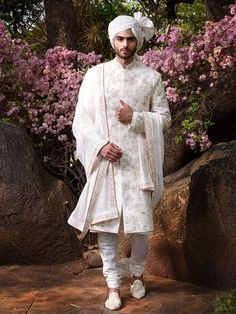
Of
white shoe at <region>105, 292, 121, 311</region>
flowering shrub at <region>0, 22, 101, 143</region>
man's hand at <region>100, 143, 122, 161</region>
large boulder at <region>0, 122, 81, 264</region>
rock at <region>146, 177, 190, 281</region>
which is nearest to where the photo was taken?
man's hand at <region>100, 143, 122, 161</region>

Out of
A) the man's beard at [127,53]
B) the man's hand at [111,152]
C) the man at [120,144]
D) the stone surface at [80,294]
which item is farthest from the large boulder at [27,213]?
the man's beard at [127,53]

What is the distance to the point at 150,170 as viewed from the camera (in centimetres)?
363

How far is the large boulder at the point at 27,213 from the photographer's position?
15.3 feet

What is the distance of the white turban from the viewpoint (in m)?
3.52

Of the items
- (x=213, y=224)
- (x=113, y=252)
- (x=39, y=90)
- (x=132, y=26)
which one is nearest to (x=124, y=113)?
(x=132, y=26)

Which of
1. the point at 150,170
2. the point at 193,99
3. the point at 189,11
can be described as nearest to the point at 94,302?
the point at 150,170

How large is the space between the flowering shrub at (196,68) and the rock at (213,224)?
49.1 inches

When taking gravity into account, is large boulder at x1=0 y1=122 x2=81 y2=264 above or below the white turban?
below

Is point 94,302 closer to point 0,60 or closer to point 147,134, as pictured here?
point 147,134

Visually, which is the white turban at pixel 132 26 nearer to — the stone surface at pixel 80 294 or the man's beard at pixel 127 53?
the man's beard at pixel 127 53

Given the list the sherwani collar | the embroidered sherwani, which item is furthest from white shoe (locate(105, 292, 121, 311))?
the sherwani collar

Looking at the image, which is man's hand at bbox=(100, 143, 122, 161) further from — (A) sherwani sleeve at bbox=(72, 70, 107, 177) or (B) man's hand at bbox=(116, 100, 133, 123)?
(B) man's hand at bbox=(116, 100, 133, 123)

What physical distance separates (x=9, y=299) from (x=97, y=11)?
734 cm

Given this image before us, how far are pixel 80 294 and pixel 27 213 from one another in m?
1.03
